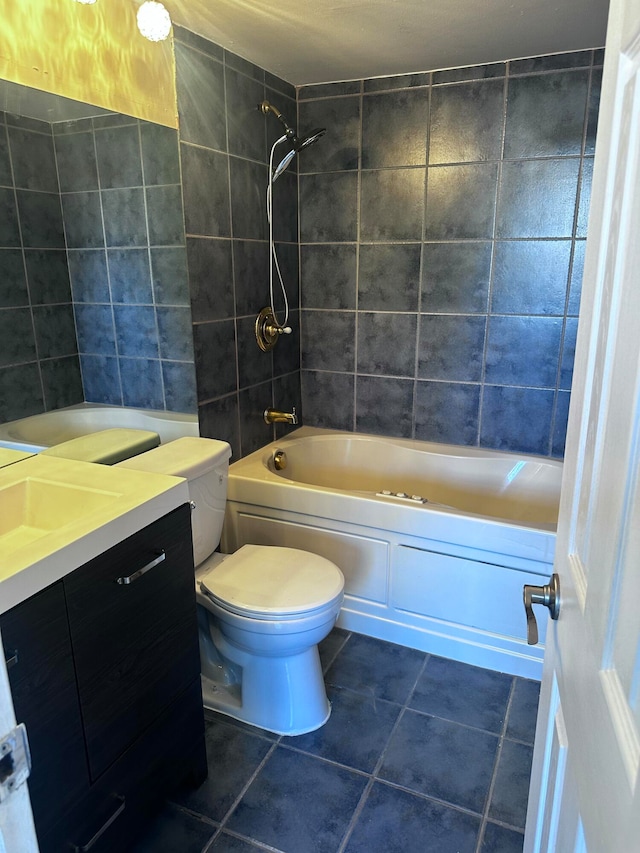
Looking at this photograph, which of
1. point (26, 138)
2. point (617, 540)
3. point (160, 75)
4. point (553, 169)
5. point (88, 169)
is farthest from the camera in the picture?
point (553, 169)

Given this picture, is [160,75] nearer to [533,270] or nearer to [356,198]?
[356,198]

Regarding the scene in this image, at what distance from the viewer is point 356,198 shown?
2.76m

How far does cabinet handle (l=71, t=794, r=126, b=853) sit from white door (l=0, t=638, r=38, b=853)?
83 cm

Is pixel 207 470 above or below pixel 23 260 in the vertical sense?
below

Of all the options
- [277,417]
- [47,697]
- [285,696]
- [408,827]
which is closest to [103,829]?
[47,697]

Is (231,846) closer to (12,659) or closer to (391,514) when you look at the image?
(12,659)

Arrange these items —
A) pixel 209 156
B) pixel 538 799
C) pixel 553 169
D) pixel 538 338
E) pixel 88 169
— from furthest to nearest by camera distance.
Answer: pixel 538 338 → pixel 553 169 → pixel 209 156 → pixel 88 169 → pixel 538 799

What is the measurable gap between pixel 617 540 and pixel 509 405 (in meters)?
2.17

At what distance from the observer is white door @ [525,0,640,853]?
579mm

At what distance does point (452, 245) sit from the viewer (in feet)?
8.64

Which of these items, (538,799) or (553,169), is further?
(553,169)

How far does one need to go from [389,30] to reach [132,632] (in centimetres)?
215

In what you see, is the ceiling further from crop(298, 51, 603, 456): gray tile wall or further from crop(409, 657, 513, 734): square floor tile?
crop(409, 657, 513, 734): square floor tile

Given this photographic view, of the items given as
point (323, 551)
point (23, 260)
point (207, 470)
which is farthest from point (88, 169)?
point (323, 551)
